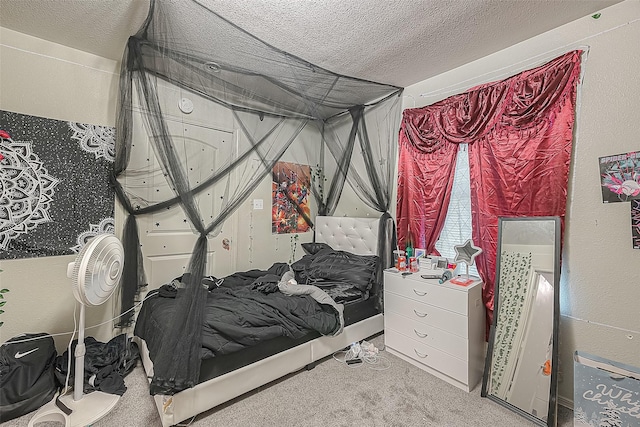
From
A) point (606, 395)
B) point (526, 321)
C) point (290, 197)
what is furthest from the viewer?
point (290, 197)

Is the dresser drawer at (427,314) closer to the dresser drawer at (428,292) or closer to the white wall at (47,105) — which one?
the dresser drawer at (428,292)

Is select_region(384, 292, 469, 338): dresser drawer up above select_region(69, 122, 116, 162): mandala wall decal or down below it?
Answer: below

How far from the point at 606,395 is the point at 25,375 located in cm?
371

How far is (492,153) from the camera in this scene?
7.53 ft

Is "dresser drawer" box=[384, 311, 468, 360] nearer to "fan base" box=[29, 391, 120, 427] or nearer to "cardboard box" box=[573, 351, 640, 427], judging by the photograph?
"cardboard box" box=[573, 351, 640, 427]

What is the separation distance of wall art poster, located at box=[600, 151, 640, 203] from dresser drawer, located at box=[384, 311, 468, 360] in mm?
1410

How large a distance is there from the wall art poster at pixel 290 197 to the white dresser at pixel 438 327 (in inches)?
55.2

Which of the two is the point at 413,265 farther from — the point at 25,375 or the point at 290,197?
the point at 25,375

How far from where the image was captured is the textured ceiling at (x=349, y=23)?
181 centimetres

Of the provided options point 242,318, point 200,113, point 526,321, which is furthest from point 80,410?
point 526,321

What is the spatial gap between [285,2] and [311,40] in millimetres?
412

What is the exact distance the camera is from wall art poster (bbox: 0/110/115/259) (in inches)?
83.5

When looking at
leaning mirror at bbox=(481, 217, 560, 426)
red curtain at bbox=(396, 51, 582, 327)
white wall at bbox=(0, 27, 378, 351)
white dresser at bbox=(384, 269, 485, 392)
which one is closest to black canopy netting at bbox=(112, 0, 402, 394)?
white wall at bbox=(0, 27, 378, 351)

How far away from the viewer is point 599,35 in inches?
73.6
